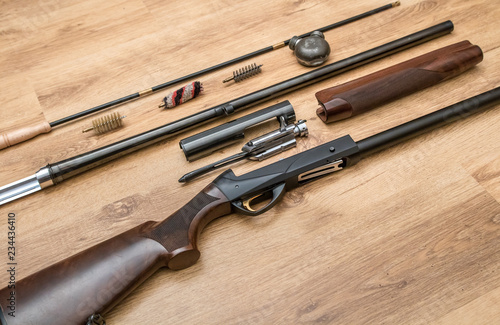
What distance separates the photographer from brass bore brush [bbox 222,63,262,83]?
2031 mm

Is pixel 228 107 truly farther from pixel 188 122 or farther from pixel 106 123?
pixel 106 123

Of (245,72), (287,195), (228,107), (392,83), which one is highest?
(245,72)

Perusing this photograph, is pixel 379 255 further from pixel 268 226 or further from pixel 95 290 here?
pixel 95 290

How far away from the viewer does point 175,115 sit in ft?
6.43

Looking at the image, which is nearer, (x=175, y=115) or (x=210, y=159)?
Result: (x=210, y=159)

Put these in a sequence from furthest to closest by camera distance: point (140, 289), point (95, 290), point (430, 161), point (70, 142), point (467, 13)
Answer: point (467, 13)
point (70, 142)
point (430, 161)
point (140, 289)
point (95, 290)

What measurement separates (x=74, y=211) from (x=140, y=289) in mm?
408

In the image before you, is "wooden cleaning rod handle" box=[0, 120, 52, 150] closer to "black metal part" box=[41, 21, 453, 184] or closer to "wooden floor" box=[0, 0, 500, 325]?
"wooden floor" box=[0, 0, 500, 325]

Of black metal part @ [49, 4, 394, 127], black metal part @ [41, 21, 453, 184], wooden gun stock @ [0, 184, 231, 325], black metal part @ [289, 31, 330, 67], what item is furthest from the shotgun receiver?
black metal part @ [49, 4, 394, 127]

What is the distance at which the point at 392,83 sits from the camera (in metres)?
1.88

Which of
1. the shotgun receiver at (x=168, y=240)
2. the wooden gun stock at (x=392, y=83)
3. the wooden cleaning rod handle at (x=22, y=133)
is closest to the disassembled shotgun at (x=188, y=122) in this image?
the wooden gun stock at (x=392, y=83)

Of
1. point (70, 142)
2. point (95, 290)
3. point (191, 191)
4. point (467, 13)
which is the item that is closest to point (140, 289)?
point (95, 290)

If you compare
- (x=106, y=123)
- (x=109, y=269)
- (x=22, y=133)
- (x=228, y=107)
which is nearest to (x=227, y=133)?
(x=228, y=107)

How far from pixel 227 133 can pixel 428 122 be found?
74 centimetres
